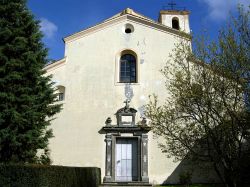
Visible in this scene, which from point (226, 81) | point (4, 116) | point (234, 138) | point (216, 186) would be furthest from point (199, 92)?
point (216, 186)

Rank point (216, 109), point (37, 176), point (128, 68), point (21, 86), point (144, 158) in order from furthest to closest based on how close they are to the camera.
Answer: point (128, 68) < point (144, 158) < point (21, 86) < point (37, 176) < point (216, 109)

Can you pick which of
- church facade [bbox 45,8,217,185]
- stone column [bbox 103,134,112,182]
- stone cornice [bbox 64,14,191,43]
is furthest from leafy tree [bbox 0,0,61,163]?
stone cornice [bbox 64,14,191,43]

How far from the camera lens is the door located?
54.4ft

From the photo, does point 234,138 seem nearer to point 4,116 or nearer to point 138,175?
point 4,116

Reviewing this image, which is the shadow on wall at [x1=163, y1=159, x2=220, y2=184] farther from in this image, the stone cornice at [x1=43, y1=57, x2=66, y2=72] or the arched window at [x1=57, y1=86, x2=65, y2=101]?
the stone cornice at [x1=43, y1=57, x2=66, y2=72]

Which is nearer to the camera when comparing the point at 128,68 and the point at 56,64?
the point at 56,64

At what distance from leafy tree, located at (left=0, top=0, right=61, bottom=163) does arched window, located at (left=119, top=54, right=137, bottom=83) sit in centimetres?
592

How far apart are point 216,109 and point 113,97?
10.1 metres

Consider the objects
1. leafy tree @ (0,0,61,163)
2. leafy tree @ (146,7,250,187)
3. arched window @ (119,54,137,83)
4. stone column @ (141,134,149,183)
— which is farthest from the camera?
arched window @ (119,54,137,83)

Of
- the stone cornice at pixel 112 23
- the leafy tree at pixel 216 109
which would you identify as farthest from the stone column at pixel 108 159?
the leafy tree at pixel 216 109

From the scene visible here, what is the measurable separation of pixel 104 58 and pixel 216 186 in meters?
8.76

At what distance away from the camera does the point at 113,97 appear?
17.5 meters

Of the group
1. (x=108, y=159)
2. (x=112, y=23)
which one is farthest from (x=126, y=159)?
(x=112, y=23)

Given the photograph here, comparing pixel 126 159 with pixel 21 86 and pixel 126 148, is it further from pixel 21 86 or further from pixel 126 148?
pixel 21 86
